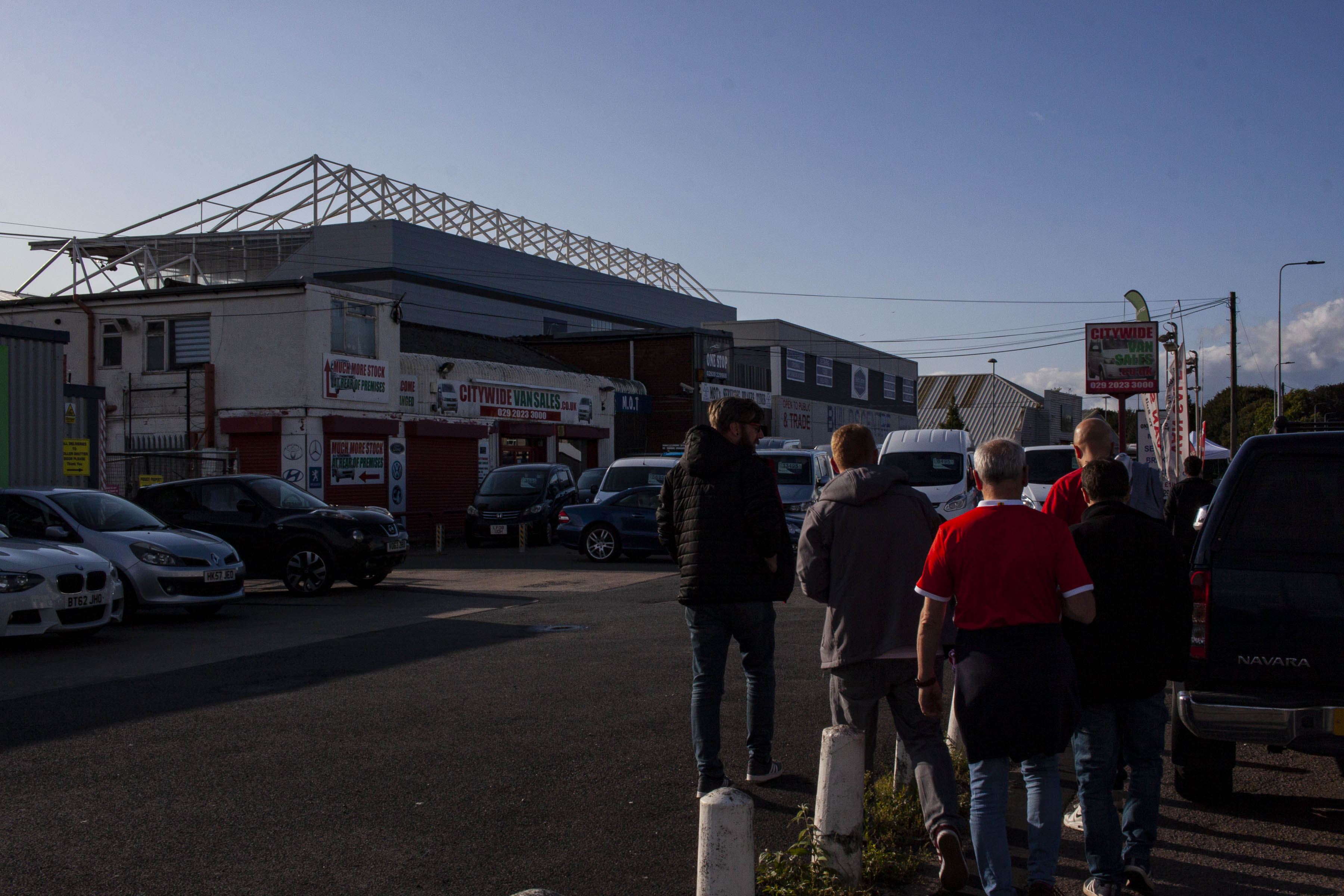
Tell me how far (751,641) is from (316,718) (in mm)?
3284

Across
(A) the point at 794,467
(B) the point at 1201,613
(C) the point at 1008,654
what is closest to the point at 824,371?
(A) the point at 794,467

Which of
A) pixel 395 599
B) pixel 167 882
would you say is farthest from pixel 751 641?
pixel 395 599

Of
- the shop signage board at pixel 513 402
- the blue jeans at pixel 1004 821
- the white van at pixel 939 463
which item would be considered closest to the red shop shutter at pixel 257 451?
the shop signage board at pixel 513 402

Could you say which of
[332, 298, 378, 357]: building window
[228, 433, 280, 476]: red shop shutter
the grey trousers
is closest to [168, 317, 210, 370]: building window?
[228, 433, 280, 476]: red shop shutter

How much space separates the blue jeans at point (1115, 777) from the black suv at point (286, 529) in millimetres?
12775

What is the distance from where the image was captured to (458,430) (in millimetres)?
29500

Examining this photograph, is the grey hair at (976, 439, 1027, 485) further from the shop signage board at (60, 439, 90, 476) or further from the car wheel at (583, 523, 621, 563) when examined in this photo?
the shop signage board at (60, 439, 90, 476)

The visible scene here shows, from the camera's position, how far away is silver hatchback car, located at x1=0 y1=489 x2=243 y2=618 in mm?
12445

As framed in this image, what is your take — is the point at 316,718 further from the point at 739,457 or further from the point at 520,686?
the point at 739,457

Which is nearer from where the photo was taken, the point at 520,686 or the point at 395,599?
the point at 520,686

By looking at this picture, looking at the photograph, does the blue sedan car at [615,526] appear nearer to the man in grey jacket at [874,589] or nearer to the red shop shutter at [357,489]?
the red shop shutter at [357,489]

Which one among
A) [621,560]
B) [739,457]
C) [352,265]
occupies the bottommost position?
[621,560]

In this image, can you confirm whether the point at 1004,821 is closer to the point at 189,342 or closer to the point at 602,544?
the point at 602,544

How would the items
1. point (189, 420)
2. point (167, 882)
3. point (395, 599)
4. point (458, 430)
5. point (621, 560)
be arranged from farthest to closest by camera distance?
point (458, 430) < point (189, 420) < point (621, 560) < point (395, 599) < point (167, 882)
